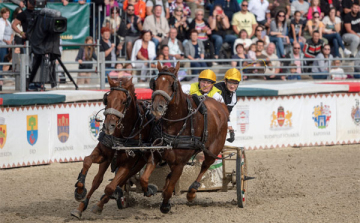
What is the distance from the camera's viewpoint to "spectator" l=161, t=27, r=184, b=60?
16.0 metres

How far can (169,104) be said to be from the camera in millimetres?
7191

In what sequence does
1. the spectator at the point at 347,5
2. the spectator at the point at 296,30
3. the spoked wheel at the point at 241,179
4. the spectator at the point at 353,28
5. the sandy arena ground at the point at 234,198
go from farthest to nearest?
the spectator at the point at 347,5
the spectator at the point at 353,28
the spectator at the point at 296,30
the spoked wheel at the point at 241,179
the sandy arena ground at the point at 234,198

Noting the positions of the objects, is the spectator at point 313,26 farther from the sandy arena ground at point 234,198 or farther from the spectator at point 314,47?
the sandy arena ground at point 234,198

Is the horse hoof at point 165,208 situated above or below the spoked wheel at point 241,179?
below

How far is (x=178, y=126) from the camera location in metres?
7.39

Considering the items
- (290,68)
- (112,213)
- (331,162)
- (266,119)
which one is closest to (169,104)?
(112,213)

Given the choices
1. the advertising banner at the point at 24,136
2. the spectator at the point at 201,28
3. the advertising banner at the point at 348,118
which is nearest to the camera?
the advertising banner at the point at 24,136

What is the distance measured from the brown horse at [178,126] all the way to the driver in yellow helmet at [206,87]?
0.45m

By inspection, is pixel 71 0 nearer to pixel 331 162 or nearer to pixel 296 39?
pixel 296 39

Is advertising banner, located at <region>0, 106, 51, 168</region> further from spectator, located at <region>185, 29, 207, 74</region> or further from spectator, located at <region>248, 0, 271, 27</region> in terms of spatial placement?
spectator, located at <region>248, 0, 271, 27</region>

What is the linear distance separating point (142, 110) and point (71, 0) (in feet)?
30.3

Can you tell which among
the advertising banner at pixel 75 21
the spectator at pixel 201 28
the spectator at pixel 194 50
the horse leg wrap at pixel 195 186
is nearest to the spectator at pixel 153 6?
the spectator at pixel 201 28

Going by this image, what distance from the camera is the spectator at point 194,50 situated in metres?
16.2

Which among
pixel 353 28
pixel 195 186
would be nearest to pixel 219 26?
pixel 353 28
